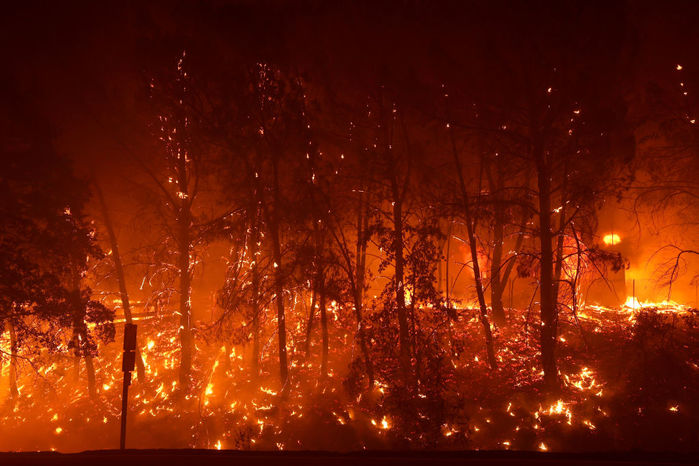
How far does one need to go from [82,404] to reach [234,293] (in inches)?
354

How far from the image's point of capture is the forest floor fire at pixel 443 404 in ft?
38.5

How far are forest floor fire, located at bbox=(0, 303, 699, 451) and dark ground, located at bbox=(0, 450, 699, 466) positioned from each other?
4.53m

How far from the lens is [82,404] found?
17.7m

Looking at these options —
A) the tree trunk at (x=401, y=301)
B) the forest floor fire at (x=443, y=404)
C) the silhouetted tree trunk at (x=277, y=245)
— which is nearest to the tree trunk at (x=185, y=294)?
the forest floor fire at (x=443, y=404)

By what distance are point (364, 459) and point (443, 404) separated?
519cm

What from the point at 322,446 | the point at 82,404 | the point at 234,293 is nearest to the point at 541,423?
the point at 322,446

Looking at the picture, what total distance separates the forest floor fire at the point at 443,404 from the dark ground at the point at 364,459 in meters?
4.53

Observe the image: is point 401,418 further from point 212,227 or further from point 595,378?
point 212,227

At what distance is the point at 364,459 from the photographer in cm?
673

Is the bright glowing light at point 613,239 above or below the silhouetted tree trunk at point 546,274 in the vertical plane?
above

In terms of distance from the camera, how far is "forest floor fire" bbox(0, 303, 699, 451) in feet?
38.5

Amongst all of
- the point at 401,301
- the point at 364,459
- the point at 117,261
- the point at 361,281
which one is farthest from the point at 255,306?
the point at 364,459

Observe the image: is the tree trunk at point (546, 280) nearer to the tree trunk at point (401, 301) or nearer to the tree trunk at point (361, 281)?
the tree trunk at point (401, 301)

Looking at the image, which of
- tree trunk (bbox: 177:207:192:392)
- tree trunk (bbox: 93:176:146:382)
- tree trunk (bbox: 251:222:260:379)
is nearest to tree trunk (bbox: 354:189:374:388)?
tree trunk (bbox: 251:222:260:379)
